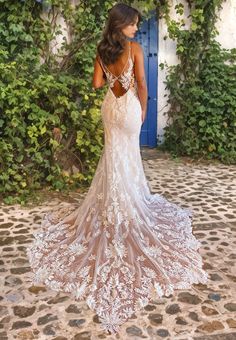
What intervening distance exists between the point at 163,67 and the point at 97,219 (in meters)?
3.46

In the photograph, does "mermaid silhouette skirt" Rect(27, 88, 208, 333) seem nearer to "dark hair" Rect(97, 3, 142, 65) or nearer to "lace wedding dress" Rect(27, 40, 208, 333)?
"lace wedding dress" Rect(27, 40, 208, 333)

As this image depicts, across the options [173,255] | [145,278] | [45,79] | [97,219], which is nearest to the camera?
[145,278]

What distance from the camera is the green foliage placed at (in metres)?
5.72

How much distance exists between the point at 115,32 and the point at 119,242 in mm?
1540

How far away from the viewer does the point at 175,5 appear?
5793 millimetres

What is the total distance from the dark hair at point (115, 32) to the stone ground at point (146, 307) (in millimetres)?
1668

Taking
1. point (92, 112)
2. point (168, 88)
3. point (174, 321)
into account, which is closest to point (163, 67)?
point (168, 88)

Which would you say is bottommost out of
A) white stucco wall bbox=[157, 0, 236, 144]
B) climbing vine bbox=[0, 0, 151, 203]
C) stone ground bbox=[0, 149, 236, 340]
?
stone ground bbox=[0, 149, 236, 340]

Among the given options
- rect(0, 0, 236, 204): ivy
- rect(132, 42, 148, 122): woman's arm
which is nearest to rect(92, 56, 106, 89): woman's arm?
rect(132, 42, 148, 122): woman's arm

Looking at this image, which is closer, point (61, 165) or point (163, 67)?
point (61, 165)

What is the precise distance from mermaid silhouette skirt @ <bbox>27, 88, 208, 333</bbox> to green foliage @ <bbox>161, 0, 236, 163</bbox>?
2.49 metres

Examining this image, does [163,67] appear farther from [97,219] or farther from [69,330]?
[69,330]

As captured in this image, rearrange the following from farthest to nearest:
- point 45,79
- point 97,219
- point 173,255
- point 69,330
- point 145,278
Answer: point 45,79
point 97,219
point 173,255
point 145,278
point 69,330

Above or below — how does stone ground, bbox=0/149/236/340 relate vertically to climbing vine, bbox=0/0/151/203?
below
